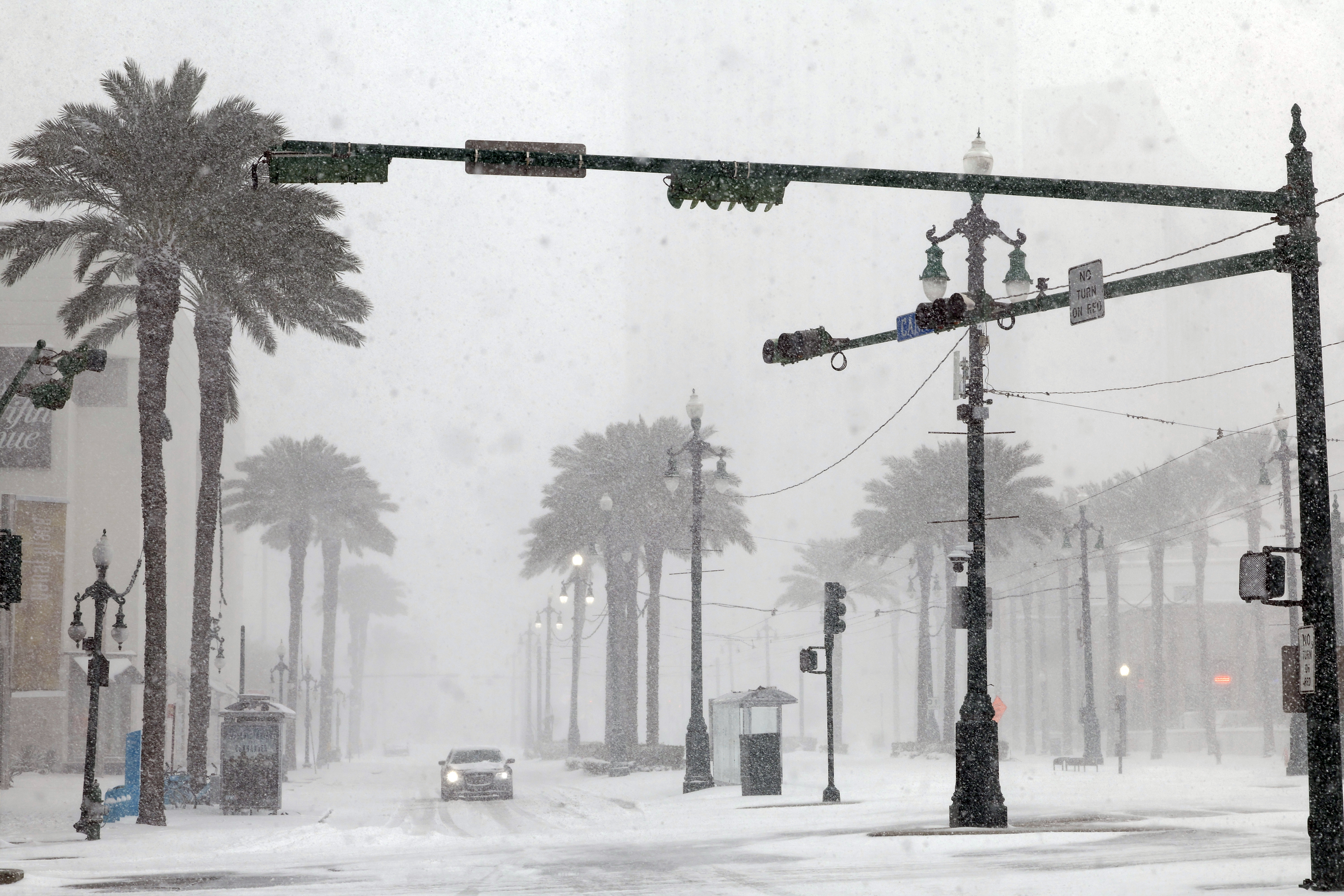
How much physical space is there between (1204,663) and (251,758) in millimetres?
45242

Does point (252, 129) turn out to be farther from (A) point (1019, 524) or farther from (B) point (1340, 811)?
(A) point (1019, 524)

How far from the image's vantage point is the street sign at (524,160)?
1018 cm

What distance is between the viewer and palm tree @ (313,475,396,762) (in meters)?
69.4

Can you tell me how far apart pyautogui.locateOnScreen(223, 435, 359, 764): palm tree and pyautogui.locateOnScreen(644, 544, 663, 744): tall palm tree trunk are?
17857 mm

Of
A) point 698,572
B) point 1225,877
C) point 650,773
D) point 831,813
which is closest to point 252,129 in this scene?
point 698,572

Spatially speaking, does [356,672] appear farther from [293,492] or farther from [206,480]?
[206,480]

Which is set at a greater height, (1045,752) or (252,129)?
(252,129)

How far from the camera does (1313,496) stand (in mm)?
12484

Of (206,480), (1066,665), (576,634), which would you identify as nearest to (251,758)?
(206,480)

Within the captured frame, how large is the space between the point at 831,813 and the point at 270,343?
22.7 meters

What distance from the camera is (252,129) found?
29219 millimetres

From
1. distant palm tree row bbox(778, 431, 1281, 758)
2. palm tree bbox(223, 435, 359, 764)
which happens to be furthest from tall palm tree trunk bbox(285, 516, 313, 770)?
distant palm tree row bbox(778, 431, 1281, 758)

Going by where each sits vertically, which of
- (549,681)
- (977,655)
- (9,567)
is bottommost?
(549,681)

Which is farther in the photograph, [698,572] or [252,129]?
[698,572]
